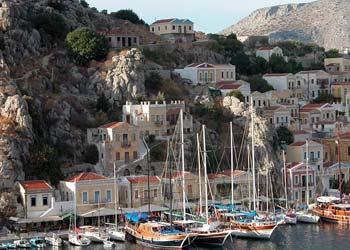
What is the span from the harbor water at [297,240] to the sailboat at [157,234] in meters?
0.78

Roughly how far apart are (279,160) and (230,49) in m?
36.8

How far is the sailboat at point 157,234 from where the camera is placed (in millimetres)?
73125

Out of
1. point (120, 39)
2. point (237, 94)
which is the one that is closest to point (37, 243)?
point (237, 94)

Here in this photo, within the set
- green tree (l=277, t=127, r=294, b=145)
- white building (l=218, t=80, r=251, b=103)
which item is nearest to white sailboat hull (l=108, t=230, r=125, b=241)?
green tree (l=277, t=127, r=294, b=145)

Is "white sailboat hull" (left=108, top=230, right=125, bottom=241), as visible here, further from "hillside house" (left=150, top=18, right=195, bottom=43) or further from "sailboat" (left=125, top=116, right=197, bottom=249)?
"hillside house" (left=150, top=18, right=195, bottom=43)

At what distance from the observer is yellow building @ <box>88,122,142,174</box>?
90562 mm

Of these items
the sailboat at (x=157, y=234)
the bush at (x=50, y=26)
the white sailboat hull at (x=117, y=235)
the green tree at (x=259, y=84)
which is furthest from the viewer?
the green tree at (x=259, y=84)

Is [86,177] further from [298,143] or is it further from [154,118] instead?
[298,143]

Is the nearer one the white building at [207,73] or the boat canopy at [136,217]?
the boat canopy at [136,217]

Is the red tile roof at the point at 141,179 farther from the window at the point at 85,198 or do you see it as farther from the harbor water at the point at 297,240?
the harbor water at the point at 297,240

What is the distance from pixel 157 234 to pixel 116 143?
18808 millimetres

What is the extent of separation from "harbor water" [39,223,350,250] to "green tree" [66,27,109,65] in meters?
33.9

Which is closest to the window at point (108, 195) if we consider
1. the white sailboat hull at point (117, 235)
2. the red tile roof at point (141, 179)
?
the red tile roof at point (141, 179)

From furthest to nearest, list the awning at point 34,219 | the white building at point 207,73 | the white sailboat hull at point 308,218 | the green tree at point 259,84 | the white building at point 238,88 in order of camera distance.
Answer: the green tree at point 259,84, the white building at point 207,73, the white building at point 238,88, the white sailboat hull at point 308,218, the awning at point 34,219
